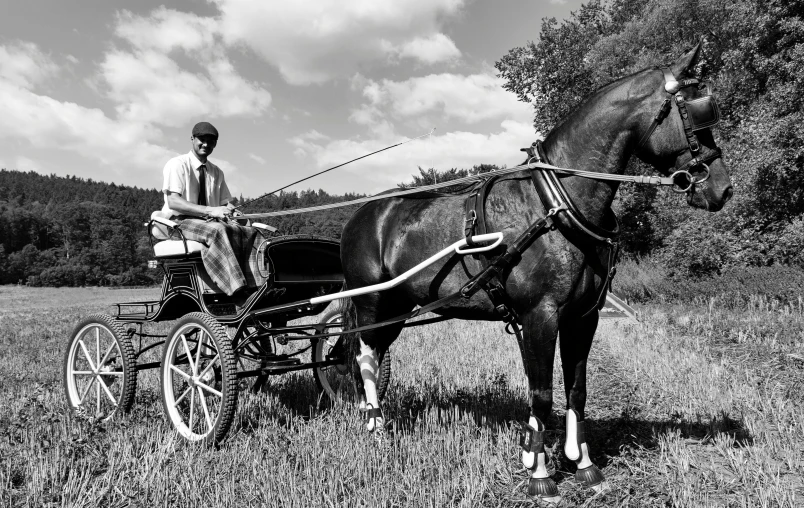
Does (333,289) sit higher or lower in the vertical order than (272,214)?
lower

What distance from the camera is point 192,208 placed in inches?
202

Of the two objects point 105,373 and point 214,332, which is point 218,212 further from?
point 105,373

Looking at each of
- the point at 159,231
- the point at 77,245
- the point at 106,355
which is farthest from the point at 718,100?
the point at 77,245

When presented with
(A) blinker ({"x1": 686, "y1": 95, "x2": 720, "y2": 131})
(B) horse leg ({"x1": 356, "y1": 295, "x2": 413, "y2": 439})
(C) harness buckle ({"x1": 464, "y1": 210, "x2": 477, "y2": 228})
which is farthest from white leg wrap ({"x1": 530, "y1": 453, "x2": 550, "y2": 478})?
(A) blinker ({"x1": 686, "y1": 95, "x2": 720, "y2": 131})

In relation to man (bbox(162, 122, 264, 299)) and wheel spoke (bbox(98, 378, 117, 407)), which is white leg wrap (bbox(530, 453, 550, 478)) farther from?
wheel spoke (bbox(98, 378, 117, 407))

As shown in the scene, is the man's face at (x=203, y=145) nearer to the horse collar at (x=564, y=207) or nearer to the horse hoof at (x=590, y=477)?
the horse collar at (x=564, y=207)

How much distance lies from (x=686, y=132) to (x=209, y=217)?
13.4 ft

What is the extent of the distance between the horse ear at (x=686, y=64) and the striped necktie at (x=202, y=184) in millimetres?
4415

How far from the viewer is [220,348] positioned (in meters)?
4.34

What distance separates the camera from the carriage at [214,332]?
14.9ft

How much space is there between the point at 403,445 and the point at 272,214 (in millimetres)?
2205

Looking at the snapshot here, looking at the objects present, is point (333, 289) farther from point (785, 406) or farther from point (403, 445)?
point (785, 406)

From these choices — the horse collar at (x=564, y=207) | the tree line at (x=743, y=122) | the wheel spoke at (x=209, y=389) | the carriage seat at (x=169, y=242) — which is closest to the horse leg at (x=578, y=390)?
the horse collar at (x=564, y=207)

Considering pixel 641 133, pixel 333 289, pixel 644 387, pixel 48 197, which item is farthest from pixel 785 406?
pixel 48 197
